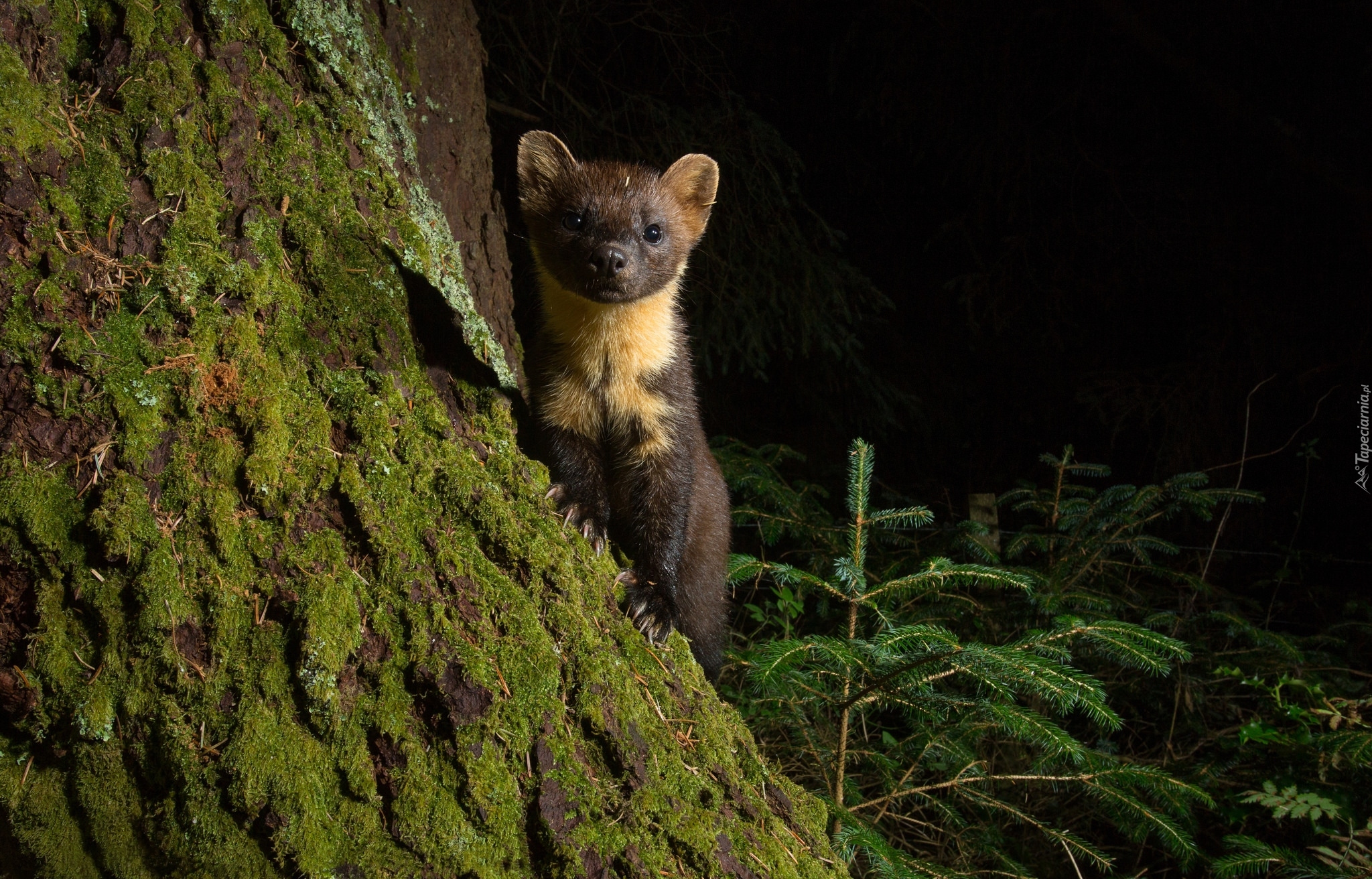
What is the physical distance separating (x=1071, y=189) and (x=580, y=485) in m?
4.69

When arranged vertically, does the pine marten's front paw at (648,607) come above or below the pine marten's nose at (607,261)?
below

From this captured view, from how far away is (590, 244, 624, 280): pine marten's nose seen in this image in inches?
119

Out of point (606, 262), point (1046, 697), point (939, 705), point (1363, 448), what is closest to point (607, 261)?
point (606, 262)

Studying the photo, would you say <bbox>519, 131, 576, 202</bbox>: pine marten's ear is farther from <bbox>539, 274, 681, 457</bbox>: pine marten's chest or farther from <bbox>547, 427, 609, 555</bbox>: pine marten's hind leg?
<bbox>547, 427, 609, 555</bbox>: pine marten's hind leg

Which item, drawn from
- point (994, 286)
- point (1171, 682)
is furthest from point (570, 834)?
point (994, 286)

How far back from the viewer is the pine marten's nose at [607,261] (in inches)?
119

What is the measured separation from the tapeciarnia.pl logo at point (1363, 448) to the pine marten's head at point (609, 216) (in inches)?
182

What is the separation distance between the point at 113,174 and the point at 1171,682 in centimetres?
501

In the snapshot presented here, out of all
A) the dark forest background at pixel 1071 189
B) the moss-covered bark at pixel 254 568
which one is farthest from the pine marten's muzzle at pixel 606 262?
the dark forest background at pixel 1071 189

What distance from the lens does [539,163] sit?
3.48 meters

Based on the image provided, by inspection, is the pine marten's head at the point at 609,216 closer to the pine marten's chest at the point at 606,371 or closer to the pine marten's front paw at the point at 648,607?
the pine marten's chest at the point at 606,371

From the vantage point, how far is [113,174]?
1808mm

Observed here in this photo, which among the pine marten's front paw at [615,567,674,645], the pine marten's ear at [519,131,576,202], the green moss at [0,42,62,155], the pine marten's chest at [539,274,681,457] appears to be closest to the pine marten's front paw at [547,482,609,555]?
the pine marten's front paw at [615,567,674,645]

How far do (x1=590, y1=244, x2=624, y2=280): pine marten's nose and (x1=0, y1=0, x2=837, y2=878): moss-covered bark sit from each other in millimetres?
966
